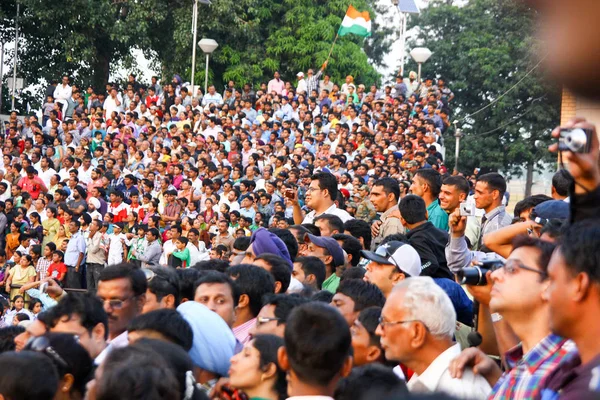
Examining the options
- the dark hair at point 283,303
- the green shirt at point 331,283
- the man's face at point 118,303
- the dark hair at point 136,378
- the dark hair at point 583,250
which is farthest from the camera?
the green shirt at point 331,283

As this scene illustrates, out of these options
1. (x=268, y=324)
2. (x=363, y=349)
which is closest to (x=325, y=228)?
(x=268, y=324)

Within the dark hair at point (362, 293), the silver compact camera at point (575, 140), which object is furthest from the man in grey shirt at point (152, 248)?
the silver compact camera at point (575, 140)

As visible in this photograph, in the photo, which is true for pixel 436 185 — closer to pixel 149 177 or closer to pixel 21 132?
pixel 149 177

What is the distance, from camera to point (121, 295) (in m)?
4.98

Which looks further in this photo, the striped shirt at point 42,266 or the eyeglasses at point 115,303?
the striped shirt at point 42,266

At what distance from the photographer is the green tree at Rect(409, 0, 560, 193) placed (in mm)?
32375

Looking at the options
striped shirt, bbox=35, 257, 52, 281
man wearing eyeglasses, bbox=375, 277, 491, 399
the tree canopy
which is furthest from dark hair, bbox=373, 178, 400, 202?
the tree canopy

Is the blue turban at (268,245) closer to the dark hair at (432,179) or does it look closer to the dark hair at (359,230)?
the dark hair at (432,179)

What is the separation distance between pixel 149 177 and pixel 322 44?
14.8 m

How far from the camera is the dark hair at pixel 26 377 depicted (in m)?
3.12

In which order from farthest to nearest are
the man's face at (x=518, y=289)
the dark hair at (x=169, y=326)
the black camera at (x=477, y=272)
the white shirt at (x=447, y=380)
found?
the dark hair at (x=169, y=326) → the black camera at (x=477, y=272) → the white shirt at (x=447, y=380) → the man's face at (x=518, y=289)

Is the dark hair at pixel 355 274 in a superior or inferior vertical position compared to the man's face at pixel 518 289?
inferior

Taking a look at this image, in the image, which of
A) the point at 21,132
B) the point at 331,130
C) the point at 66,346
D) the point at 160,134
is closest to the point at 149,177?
the point at 160,134

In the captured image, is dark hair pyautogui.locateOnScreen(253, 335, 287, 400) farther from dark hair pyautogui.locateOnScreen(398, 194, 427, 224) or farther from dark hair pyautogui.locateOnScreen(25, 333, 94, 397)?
dark hair pyautogui.locateOnScreen(398, 194, 427, 224)
